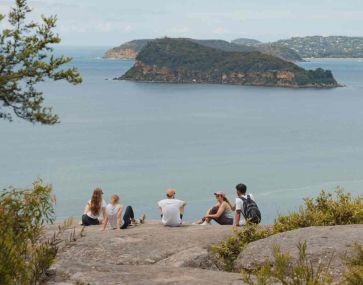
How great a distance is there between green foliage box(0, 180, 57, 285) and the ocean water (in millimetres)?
42596

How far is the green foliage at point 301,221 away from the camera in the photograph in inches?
451

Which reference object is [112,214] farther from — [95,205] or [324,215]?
[324,215]

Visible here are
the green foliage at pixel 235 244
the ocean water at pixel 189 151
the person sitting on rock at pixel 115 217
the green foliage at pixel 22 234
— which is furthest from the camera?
the ocean water at pixel 189 151

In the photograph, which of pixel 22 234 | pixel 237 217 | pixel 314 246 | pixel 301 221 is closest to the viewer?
pixel 22 234

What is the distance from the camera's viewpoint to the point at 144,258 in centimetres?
1173

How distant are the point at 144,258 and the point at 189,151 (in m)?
74.7

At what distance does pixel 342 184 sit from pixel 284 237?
55031mm

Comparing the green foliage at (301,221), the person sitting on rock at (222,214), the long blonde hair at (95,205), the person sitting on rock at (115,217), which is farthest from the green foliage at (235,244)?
the long blonde hair at (95,205)

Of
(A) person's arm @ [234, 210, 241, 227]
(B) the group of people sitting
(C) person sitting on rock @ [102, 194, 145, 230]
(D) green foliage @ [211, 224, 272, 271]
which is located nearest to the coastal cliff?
(D) green foliage @ [211, 224, 272, 271]

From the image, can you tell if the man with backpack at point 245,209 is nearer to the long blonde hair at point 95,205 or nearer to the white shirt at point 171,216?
the white shirt at point 171,216

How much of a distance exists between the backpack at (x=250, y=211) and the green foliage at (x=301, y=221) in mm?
1365

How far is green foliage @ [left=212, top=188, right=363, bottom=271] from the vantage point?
11445 millimetres

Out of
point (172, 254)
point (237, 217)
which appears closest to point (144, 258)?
point (172, 254)

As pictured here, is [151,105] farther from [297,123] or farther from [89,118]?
[297,123]
